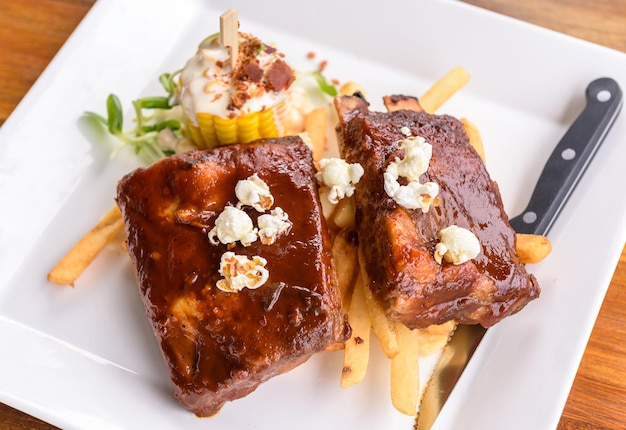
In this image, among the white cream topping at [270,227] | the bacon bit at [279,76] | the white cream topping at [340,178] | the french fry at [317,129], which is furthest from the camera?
the french fry at [317,129]

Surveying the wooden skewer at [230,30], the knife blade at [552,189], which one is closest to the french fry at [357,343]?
the knife blade at [552,189]

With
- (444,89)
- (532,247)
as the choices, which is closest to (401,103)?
(444,89)

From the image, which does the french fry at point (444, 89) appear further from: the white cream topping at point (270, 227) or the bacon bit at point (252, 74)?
the white cream topping at point (270, 227)

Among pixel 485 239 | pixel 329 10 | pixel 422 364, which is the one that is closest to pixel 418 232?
pixel 485 239

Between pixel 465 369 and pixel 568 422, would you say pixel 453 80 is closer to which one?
pixel 465 369

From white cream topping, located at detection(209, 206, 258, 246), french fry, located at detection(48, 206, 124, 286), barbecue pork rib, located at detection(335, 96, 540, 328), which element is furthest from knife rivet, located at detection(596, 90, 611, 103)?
french fry, located at detection(48, 206, 124, 286)
